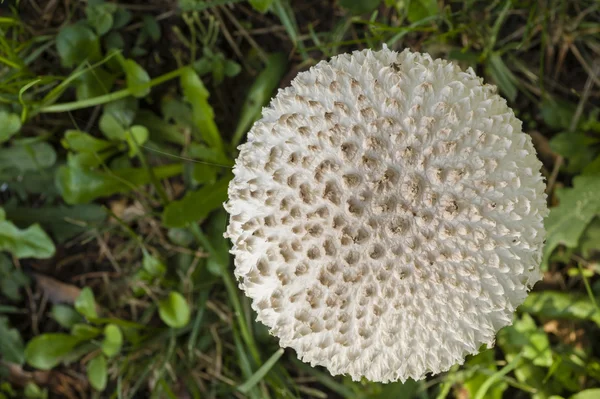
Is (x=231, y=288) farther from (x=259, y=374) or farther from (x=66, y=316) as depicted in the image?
(x=66, y=316)

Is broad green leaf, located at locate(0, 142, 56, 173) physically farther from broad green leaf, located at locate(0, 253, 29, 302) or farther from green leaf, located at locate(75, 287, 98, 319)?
green leaf, located at locate(75, 287, 98, 319)

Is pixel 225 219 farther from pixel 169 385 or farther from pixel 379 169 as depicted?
pixel 379 169

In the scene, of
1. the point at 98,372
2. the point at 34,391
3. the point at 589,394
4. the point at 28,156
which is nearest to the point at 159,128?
the point at 28,156

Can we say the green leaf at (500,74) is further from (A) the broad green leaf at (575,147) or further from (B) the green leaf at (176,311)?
(B) the green leaf at (176,311)

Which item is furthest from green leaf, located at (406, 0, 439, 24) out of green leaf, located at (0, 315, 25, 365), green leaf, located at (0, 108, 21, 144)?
green leaf, located at (0, 315, 25, 365)

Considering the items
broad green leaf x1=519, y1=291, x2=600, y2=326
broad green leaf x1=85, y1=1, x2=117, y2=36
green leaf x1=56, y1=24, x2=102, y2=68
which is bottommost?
broad green leaf x1=519, y1=291, x2=600, y2=326
